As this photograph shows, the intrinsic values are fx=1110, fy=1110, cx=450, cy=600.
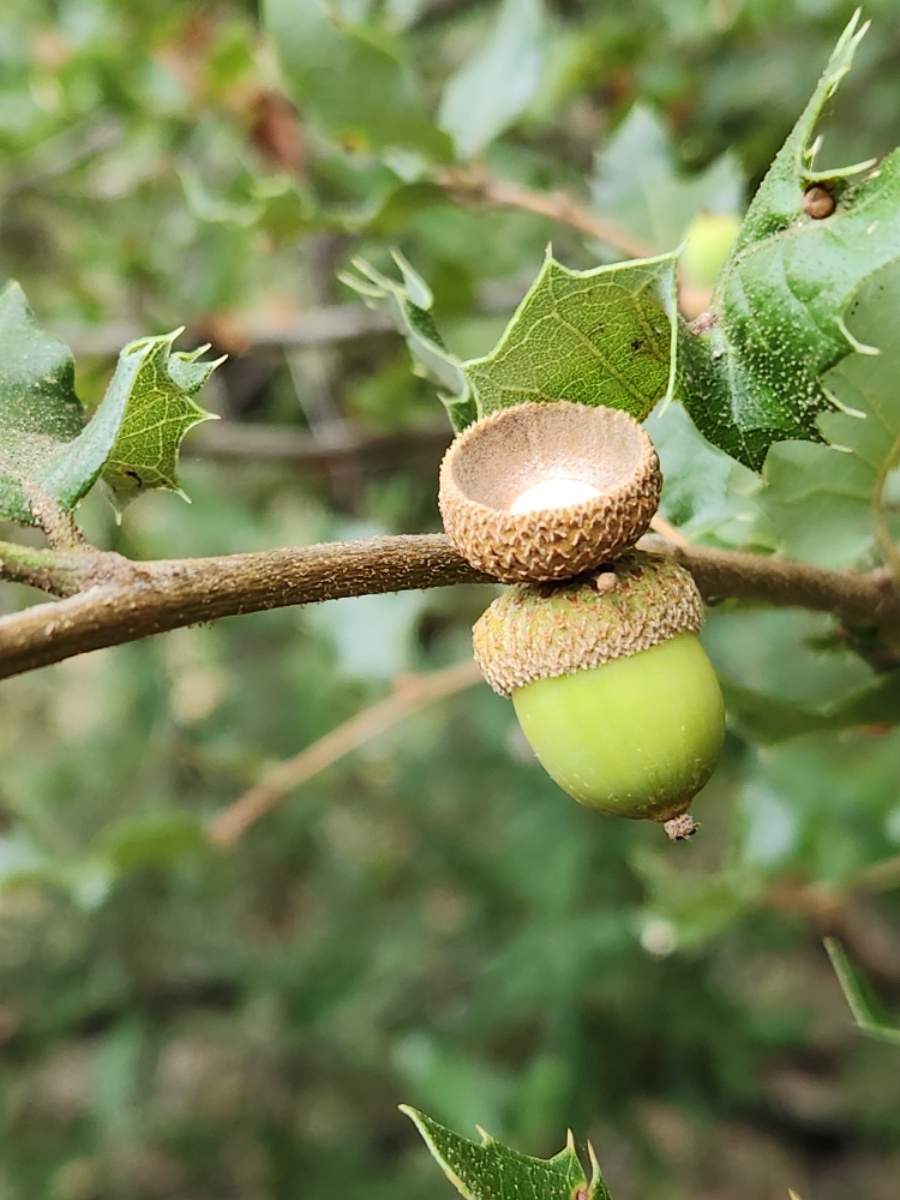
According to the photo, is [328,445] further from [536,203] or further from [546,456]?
[546,456]


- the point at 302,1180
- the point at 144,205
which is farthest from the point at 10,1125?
the point at 144,205

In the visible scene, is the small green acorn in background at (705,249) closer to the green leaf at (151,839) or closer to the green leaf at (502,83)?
the green leaf at (502,83)

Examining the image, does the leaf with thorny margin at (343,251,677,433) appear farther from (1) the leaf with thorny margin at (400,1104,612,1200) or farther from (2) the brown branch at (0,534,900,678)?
(1) the leaf with thorny margin at (400,1104,612,1200)

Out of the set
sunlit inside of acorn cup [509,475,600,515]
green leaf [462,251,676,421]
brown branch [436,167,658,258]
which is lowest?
brown branch [436,167,658,258]

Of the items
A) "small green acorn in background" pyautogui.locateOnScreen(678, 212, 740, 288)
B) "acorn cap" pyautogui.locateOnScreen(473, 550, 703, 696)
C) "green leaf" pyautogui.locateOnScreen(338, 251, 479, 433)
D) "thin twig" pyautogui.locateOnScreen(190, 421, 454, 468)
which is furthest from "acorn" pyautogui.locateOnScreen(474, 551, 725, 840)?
"thin twig" pyautogui.locateOnScreen(190, 421, 454, 468)

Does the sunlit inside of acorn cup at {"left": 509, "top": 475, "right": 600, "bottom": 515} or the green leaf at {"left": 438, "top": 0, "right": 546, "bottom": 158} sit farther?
the green leaf at {"left": 438, "top": 0, "right": 546, "bottom": 158}

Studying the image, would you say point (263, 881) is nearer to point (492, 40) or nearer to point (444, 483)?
point (492, 40)
